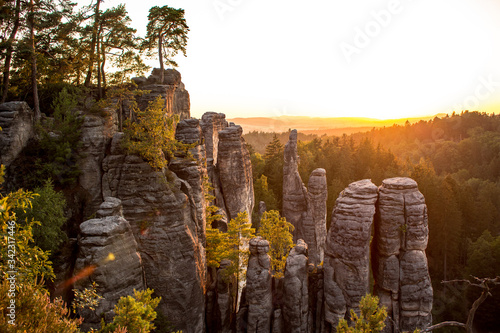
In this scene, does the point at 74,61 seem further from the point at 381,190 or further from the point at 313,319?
the point at 313,319

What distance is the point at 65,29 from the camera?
940 inches

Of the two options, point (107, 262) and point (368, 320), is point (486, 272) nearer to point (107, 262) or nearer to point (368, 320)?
point (368, 320)

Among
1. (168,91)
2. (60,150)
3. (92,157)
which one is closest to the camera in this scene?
(60,150)

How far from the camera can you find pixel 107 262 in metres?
14.2

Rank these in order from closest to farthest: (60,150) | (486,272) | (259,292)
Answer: (60,150) < (259,292) < (486,272)

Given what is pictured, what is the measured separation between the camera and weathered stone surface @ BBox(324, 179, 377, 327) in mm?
18781

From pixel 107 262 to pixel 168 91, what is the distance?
19768 mm

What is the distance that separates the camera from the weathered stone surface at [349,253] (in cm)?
1878

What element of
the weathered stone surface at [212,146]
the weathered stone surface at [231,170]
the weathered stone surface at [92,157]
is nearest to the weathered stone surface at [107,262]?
the weathered stone surface at [92,157]

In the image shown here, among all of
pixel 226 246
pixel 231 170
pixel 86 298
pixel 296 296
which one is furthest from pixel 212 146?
pixel 86 298

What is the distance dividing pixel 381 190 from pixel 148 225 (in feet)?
51.2

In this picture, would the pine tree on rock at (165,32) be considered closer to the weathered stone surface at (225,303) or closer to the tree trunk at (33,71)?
the tree trunk at (33,71)

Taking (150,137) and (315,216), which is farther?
(315,216)

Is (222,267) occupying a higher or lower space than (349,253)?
lower
